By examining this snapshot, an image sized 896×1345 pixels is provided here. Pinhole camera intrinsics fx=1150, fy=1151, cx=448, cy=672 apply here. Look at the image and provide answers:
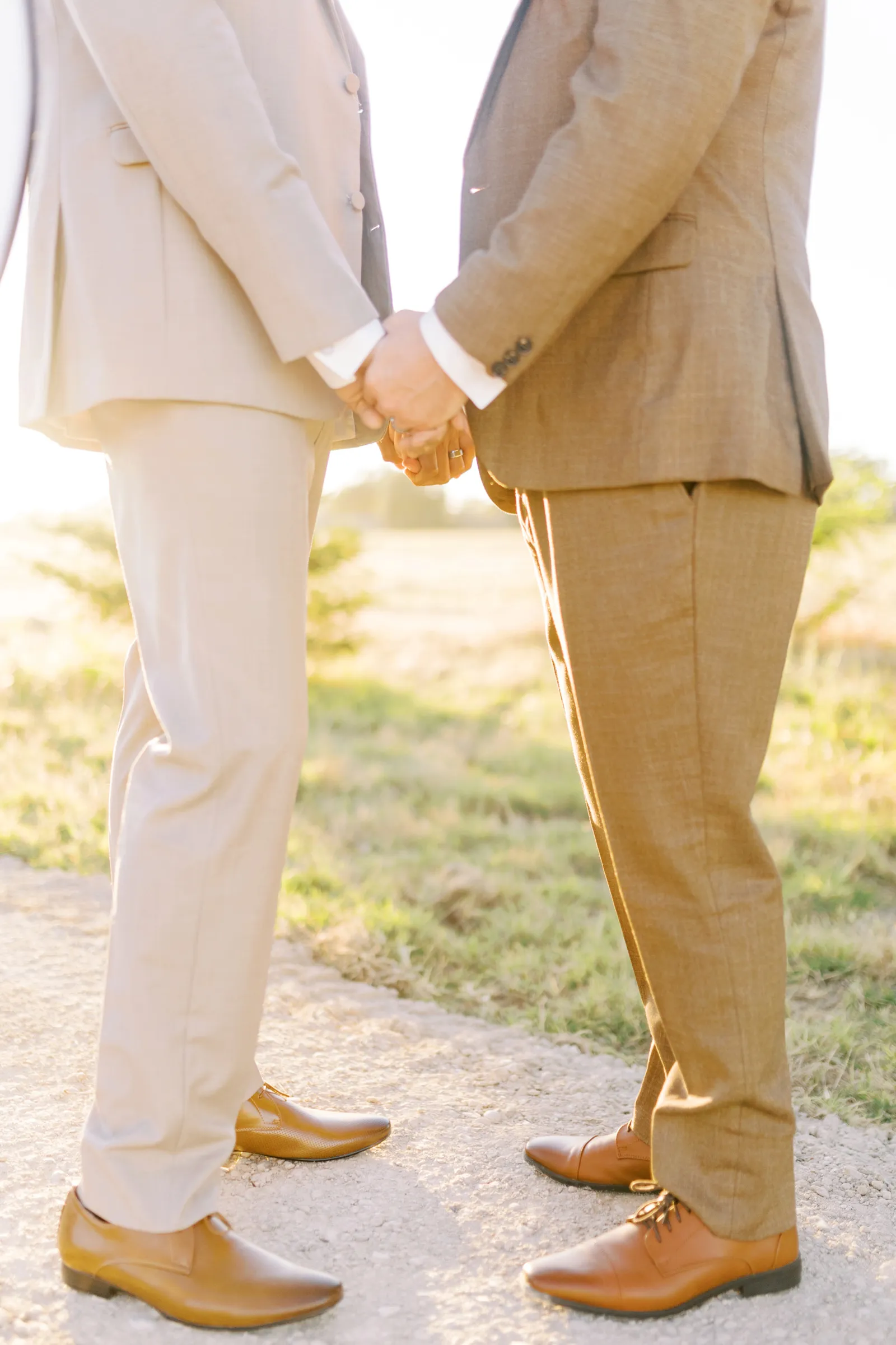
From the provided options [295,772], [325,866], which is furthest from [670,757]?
[325,866]

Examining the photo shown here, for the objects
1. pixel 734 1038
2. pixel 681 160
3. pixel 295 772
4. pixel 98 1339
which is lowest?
pixel 98 1339

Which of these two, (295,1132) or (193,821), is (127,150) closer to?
(193,821)

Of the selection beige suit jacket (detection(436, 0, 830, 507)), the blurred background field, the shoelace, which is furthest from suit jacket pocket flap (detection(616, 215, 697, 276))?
the blurred background field

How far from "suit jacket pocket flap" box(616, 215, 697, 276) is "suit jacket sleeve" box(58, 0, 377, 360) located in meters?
0.41

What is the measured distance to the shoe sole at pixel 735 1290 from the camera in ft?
5.26

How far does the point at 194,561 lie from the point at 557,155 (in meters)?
0.72

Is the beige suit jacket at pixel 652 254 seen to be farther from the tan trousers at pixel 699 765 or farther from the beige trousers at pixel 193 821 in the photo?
the beige trousers at pixel 193 821

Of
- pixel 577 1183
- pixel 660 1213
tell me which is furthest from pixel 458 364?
pixel 577 1183

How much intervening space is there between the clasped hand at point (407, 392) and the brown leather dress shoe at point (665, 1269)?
1.18m

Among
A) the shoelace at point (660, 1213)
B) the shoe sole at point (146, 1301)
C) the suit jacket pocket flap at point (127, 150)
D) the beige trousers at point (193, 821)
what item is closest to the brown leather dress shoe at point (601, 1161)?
the shoelace at point (660, 1213)

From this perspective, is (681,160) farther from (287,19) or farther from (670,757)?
(670,757)

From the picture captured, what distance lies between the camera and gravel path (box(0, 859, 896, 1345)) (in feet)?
5.14

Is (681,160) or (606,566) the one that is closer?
(681,160)

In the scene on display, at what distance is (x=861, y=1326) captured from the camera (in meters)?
1.58
